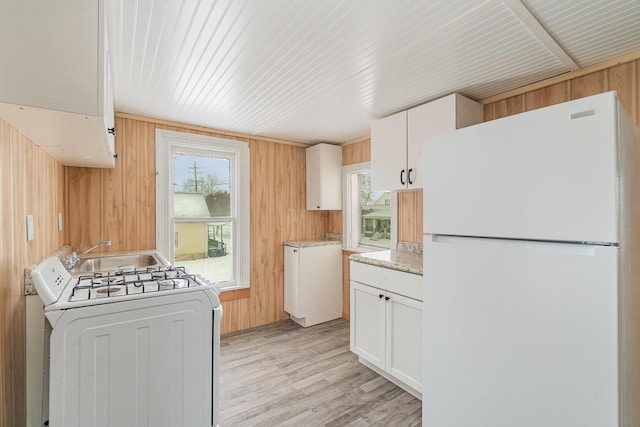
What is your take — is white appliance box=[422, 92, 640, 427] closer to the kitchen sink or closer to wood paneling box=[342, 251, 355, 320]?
the kitchen sink

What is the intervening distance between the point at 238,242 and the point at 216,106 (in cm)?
154

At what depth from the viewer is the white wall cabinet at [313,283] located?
11.3ft

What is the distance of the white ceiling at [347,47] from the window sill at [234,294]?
1952mm

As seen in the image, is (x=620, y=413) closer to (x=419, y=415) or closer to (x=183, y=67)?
(x=419, y=415)

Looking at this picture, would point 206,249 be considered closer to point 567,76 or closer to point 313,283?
point 313,283

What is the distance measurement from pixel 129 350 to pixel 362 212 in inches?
110

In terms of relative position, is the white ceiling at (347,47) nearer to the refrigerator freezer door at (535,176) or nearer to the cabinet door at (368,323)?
the refrigerator freezer door at (535,176)

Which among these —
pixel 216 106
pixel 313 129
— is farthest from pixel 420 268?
pixel 216 106

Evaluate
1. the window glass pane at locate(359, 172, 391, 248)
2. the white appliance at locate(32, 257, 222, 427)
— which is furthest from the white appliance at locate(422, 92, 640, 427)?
the window glass pane at locate(359, 172, 391, 248)

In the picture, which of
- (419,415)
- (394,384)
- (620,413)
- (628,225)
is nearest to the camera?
(620,413)

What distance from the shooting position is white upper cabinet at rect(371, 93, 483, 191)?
7.05ft

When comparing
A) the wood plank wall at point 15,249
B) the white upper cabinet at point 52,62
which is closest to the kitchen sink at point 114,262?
the wood plank wall at point 15,249

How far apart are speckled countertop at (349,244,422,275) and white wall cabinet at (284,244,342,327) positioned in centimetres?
94

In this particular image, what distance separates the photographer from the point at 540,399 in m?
1.12
